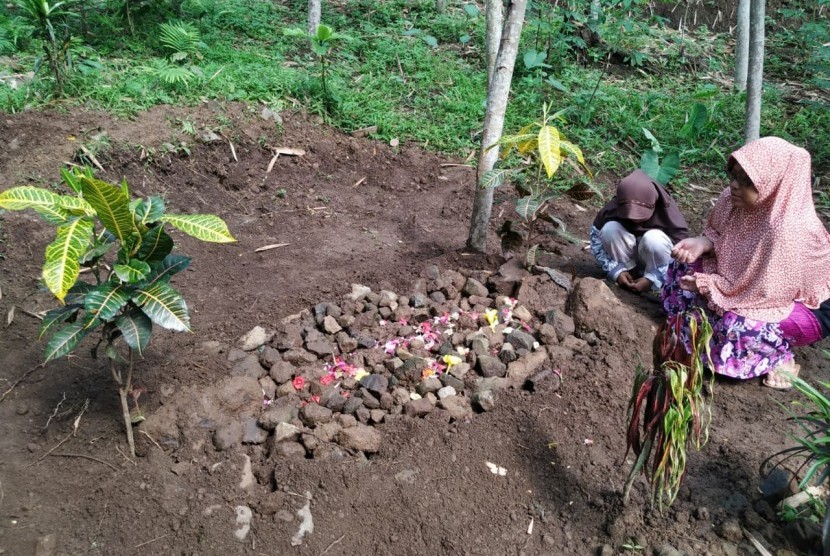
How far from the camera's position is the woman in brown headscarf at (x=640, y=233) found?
4312 mm

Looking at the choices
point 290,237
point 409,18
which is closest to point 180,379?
point 290,237

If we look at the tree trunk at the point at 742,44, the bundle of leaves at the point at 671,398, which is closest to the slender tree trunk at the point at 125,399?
the bundle of leaves at the point at 671,398

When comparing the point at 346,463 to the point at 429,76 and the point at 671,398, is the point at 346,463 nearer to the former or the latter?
the point at 671,398

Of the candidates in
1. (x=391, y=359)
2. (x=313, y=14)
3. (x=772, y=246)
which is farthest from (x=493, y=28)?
(x=313, y=14)

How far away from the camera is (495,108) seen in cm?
420

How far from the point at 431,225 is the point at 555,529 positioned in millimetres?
3118

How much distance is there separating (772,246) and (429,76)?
491 centimetres

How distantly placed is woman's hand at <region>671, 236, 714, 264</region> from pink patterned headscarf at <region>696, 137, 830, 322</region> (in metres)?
0.10

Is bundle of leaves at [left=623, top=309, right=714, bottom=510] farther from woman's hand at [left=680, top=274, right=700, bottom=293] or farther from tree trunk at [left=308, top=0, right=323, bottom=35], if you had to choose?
tree trunk at [left=308, top=0, right=323, bottom=35]

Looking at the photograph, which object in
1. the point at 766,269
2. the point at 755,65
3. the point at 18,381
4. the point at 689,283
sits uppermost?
the point at 755,65

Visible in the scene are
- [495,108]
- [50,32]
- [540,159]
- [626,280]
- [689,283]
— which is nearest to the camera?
[689,283]

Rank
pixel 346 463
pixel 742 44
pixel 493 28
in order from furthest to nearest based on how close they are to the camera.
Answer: pixel 742 44 → pixel 493 28 → pixel 346 463

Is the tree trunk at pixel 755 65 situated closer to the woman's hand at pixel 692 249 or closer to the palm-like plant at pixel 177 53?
the woman's hand at pixel 692 249

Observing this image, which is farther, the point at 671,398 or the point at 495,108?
the point at 495,108
